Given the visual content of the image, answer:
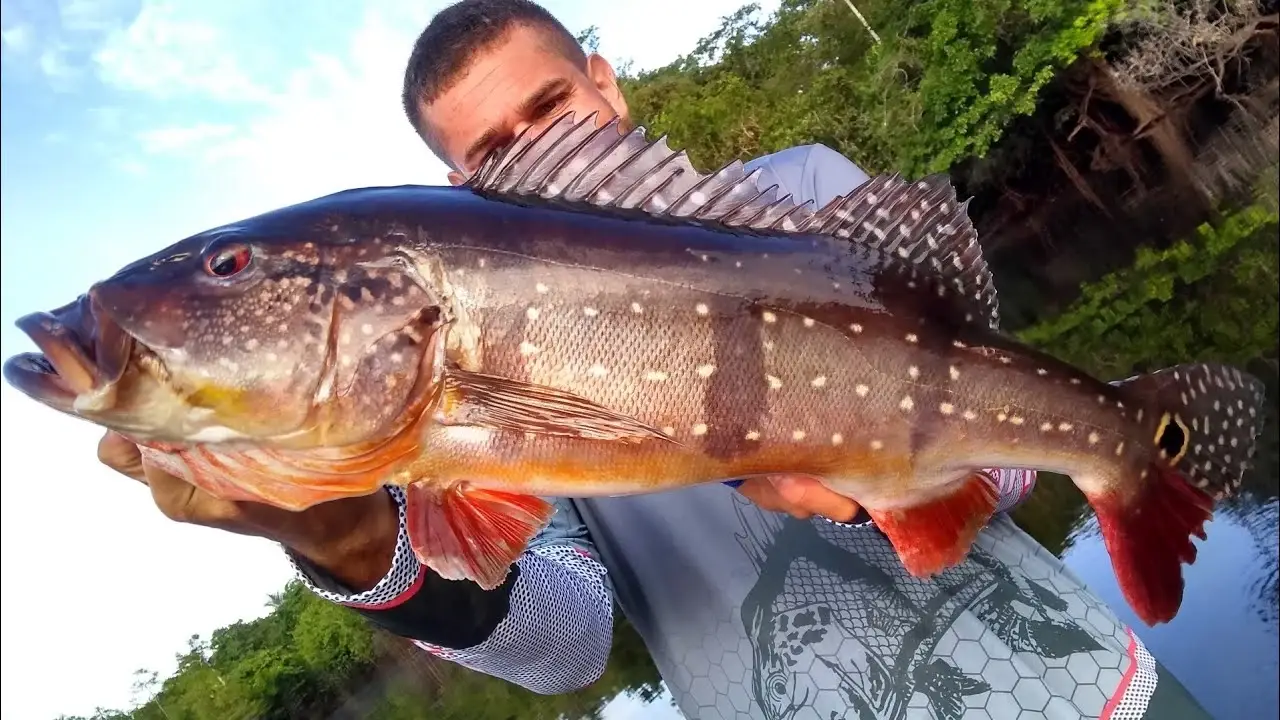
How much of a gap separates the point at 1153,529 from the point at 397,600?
221 cm

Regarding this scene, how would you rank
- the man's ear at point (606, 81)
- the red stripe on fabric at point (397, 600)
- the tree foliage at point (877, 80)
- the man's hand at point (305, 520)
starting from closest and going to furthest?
the man's hand at point (305, 520) < the red stripe on fabric at point (397, 600) < the man's ear at point (606, 81) < the tree foliage at point (877, 80)

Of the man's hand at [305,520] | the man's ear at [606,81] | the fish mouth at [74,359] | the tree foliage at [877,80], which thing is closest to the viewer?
the fish mouth at [74,359]

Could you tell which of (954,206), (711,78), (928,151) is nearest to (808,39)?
(711,78)

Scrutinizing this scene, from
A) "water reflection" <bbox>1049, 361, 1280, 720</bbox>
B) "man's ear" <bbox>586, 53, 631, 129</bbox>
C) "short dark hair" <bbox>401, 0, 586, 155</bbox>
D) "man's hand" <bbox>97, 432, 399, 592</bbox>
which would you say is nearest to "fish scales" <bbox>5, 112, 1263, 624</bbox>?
"man's hand" <bbox>97, 432, 399, 592</bbox>

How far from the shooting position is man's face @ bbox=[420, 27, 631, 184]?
3.51 meters

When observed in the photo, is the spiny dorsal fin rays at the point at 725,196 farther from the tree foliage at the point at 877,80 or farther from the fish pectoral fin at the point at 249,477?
the tree foliage at the point at 877,80

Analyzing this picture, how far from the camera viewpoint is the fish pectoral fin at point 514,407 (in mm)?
1760

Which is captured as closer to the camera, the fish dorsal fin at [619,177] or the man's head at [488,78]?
the fish dorsal fin at [619,177]

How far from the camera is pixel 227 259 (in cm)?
176

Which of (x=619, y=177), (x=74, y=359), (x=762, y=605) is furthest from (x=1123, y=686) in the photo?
(x=74, y=359)

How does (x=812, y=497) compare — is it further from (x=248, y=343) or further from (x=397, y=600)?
(x=248, y=343)

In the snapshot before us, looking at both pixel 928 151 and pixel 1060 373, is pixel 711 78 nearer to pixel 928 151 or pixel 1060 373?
pixel 928 151

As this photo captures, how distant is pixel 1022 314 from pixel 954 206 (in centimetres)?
1496

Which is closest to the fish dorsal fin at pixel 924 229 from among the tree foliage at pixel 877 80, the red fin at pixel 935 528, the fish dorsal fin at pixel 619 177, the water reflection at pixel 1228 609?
the fish dorsal fin at pixel 619 177
